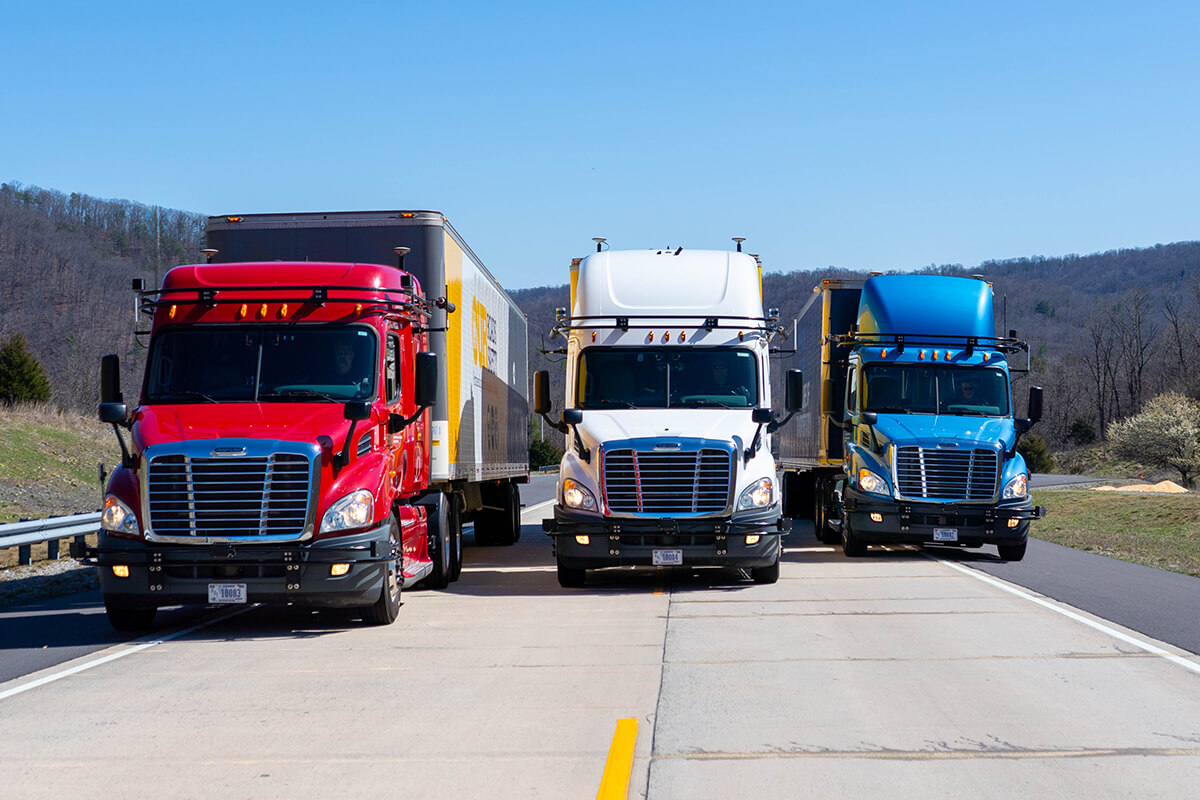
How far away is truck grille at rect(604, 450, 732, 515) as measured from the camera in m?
14.9

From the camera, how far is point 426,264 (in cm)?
1486

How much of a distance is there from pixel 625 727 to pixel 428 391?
236 inches

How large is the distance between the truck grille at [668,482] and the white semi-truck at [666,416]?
12mm

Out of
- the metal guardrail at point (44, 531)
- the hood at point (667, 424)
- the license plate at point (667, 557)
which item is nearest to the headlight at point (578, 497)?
the hood at point (667, 424)

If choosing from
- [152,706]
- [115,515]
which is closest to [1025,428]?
[115,515]

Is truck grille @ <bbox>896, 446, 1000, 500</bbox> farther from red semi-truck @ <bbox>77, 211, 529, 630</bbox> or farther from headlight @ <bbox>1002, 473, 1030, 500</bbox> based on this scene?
red semi-truck @ <bbox>77, 211, 529, 630</bbox>

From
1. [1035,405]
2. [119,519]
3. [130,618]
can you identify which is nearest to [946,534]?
[1035,405]

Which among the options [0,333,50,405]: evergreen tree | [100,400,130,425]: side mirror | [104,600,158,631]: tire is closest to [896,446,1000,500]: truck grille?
[104,600,158,631]: tire

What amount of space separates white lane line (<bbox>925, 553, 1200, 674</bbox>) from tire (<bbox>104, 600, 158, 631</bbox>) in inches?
335

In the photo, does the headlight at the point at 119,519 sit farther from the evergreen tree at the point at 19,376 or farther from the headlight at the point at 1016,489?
the evergreen tree at the point at 19,376

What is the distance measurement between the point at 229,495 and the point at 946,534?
37.1ft

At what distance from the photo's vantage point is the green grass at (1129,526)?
2117cm

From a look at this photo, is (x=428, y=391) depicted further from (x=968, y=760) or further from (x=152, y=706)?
(x=968, y=760)

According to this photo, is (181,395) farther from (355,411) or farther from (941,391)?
(941,391)
